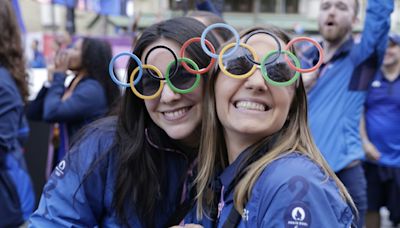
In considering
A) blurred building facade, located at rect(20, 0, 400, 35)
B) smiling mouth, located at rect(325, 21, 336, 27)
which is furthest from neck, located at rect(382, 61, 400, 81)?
blurred building facade, located at rect(20, 0, 400, 35)

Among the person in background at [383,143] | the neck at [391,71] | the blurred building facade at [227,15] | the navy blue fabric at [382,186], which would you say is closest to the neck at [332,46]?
the person in background at [383,143]

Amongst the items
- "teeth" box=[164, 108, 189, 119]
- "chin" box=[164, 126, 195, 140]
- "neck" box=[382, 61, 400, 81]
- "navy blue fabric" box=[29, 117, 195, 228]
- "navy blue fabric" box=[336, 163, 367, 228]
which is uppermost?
"teeth" box=[164, 108, 189, 119]

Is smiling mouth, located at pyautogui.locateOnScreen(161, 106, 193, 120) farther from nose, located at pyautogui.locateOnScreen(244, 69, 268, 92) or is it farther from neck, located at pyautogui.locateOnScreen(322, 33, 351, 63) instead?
neck, located at pyautogui.locateOnScreen(322, 33, 351, 63)

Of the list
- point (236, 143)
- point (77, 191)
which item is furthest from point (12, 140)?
point (236, 143)

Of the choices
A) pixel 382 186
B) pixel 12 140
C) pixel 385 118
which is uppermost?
pixel 12 140

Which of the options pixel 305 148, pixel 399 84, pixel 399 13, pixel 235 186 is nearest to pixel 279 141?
pixel 305 148

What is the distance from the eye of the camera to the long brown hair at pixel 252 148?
1.30 meters

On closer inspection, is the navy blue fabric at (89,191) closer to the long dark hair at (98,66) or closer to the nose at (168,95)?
the nose at (168,95)

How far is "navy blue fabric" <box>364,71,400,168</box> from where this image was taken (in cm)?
410

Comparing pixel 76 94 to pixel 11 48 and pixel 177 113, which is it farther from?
pixel 177 113

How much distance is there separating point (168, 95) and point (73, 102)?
211 centimetres

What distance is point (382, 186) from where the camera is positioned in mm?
4137

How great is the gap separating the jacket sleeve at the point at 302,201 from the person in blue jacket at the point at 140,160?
0.55 m

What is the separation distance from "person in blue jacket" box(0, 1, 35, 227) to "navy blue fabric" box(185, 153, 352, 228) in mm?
1699
